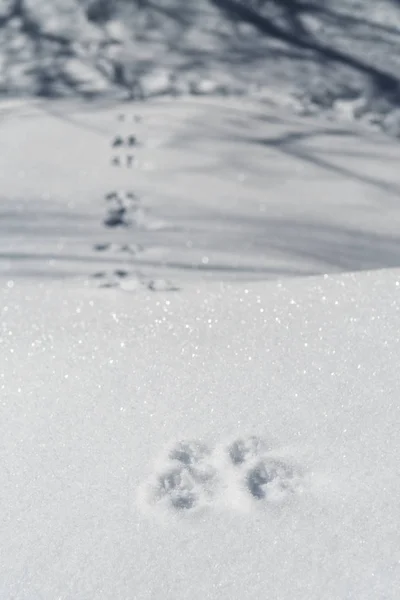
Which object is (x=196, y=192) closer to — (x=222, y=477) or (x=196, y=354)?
Result: (x=196, y=354)

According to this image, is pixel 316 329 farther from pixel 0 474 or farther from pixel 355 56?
pixel 355 56

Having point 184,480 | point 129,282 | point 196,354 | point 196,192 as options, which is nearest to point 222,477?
point 184,480

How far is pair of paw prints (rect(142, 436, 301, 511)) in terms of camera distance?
3.15 ft

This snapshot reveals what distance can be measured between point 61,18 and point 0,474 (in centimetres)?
98

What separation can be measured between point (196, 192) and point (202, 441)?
46cm

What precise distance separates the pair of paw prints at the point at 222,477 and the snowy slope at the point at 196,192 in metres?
0.29

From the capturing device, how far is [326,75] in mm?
1510

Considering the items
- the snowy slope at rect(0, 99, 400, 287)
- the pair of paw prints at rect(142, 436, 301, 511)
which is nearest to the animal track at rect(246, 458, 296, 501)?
the pair of paw prints at rect(142, 436, 301, 511)

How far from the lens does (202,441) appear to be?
3.33ft

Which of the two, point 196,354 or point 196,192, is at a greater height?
point 196,192

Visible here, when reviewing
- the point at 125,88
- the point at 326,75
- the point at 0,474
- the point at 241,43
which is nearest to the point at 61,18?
the point at 125,88

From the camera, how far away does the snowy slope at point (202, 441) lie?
35.7 inches

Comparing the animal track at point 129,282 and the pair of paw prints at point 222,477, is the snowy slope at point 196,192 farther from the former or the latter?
the pair of paw prints at point 222,477

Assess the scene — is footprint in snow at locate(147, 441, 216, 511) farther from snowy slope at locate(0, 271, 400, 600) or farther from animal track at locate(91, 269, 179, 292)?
animal track at locate(91, 269, 179, 292)
